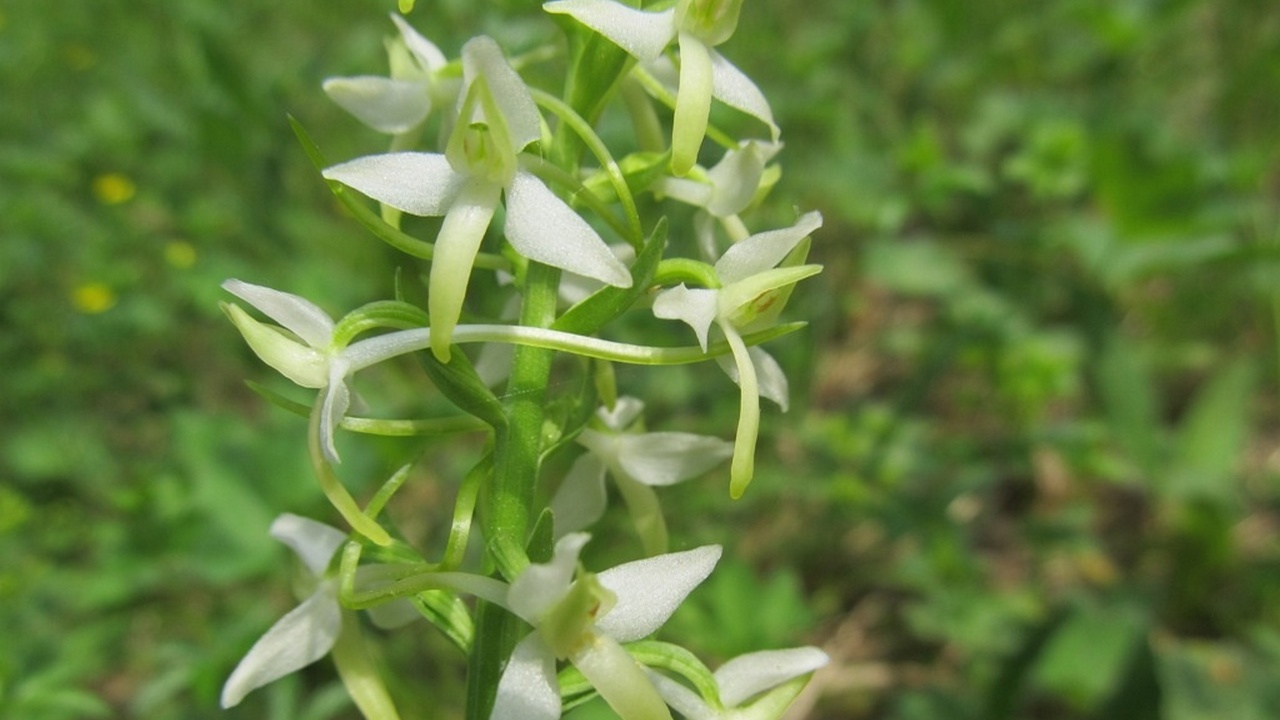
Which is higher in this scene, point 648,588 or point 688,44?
point 688,44

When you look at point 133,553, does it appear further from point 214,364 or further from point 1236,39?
point 1236,39

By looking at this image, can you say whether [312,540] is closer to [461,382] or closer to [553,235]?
[461,382]

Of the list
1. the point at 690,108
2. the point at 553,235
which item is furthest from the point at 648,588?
the point at 690,108

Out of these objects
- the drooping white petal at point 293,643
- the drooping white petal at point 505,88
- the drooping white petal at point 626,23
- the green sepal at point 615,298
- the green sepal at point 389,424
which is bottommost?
the drooping white petal at point 293,643

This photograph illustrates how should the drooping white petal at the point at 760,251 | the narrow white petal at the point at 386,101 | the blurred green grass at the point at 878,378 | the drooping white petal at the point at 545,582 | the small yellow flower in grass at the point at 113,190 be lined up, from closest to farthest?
1. the drooping white petal at the point at 545,582
2. the drooping white petal at the point at 760,251
3. the narrow white petal at the point at 386,101
4. the blurred green grass at the point at 878,378
5. the small yellow flower in grass at the point at 113,190

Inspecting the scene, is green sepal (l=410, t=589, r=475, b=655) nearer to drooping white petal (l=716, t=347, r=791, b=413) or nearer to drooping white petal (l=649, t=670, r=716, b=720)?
drooping white petal (l=649, t=670, r=716, b=720)

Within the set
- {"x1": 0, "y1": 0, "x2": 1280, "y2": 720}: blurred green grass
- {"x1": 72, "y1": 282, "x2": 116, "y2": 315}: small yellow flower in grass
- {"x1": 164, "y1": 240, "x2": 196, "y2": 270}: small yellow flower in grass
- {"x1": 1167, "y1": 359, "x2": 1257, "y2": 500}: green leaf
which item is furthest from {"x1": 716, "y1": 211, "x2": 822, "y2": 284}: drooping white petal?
{"x1": 72, "y1": 282, "x2": 116, "y2": 315}: small yellow flower in grass

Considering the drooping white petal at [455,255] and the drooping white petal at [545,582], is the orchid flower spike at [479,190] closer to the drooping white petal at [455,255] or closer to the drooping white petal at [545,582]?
the drooping white petal at [455,255]

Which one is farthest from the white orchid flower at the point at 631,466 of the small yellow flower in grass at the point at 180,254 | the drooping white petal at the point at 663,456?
the small yellow flower in grass at the point at 180,254
